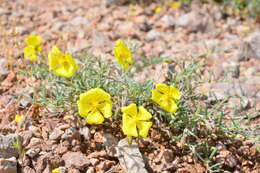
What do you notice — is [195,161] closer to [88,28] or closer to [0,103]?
[0,103]

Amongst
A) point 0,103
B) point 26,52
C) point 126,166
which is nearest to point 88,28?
point 26,52

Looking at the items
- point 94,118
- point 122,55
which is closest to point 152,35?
point 122,55

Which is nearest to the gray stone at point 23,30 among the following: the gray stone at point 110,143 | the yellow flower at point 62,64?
the yellow flower at point 62,64

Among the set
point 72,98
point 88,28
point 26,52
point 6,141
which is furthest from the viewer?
point 88,28

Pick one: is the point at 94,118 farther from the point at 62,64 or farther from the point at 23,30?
the point at 23,30

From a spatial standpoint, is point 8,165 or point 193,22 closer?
point 8,165

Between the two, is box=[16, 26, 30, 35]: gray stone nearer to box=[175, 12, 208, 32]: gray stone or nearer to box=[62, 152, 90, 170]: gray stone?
box=[175, 12, 208, 32]: gray stone
